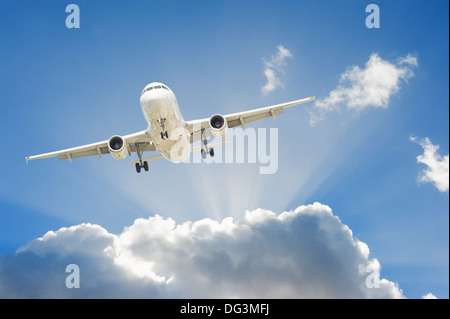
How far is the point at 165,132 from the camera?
28781 millimetres

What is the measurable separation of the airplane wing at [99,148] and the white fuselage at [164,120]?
1624mm

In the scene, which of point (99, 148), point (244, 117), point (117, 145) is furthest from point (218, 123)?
point (99, 148)

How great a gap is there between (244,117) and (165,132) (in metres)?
7.16

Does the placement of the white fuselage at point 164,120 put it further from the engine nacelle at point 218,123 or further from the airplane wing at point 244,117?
the engine nacelle at point 218,123

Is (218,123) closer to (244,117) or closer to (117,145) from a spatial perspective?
(244,117)


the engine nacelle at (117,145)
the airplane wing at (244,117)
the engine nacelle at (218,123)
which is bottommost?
the engine nacelle at (117,145)

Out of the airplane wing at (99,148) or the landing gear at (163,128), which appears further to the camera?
the airplane wing at (99,148)

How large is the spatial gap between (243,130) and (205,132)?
11.4 feet

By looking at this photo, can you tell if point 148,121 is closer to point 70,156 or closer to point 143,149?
point 143,149

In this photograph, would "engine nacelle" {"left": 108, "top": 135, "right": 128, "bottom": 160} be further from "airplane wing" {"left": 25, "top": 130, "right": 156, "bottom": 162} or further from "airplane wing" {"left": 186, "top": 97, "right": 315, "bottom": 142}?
"airplane wing" {"left": 186, "top": 97, "right": 315, "bottom": 142}

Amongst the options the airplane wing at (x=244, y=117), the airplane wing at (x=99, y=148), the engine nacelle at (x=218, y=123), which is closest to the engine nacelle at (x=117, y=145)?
the airplane wing at (x=99, y=148)

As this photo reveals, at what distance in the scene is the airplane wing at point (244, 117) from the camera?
3120cm

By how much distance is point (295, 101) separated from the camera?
3066cm
